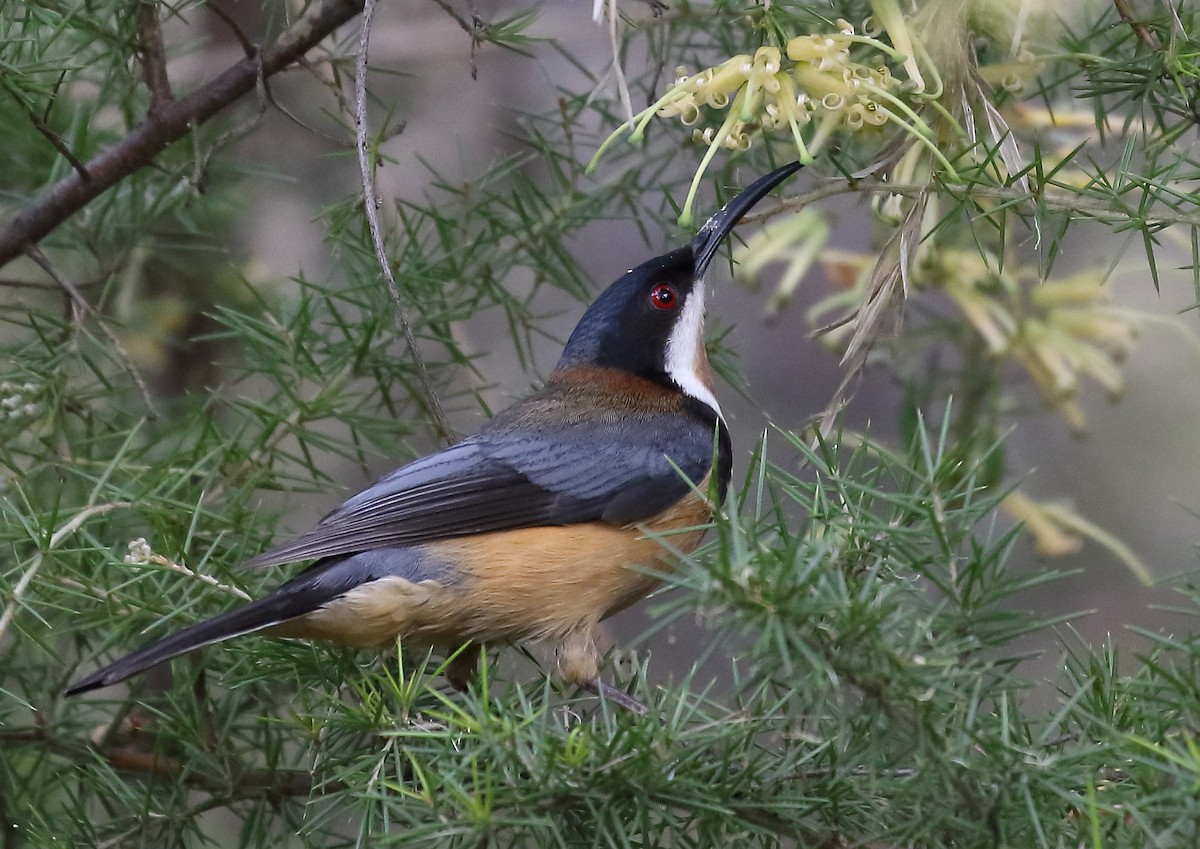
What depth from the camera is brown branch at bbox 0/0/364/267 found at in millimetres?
2154

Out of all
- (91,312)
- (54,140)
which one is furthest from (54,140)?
(91,312)

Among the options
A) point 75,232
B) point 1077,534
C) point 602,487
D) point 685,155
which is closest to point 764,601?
point 602,487

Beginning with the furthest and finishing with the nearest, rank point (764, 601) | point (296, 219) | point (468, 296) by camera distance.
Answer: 1. point (296, 219)
2. point (468, 296)
3. point (764, 601)

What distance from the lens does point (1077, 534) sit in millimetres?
2816

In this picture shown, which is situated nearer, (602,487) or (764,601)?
(764,601)

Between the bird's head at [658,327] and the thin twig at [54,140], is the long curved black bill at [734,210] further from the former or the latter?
the thin twig at [54,140]

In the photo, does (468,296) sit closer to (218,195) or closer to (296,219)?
(218,195)

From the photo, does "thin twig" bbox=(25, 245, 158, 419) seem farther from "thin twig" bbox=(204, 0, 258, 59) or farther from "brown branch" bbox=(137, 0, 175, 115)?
"thin twig" bbox=(204, 0, 258, 59)

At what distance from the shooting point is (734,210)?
244 cm

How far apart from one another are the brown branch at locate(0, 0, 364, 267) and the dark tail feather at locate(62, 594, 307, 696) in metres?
0.86

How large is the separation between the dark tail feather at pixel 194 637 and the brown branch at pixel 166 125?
2.82 ft

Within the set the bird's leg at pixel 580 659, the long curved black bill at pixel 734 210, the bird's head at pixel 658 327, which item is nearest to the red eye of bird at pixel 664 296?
the bird's head at pixel 658 327

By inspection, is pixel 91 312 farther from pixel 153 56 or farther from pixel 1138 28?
pixel 1138 28

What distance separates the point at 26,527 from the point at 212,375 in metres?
1.77
